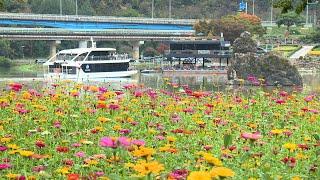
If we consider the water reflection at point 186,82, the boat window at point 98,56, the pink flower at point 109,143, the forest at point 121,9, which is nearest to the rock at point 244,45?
the water reflection at point 186,82

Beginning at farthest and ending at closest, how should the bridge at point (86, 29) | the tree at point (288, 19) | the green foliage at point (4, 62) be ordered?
the tree at point (288, 19)
the bridge at point (86, 29)
the green foliage at point (4, 62)

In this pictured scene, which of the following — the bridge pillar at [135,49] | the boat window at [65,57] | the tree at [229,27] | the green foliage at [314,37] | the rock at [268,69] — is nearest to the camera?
the rock at [268,69]

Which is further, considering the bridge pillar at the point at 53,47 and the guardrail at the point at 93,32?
the bridge pillar at the point at 53,47

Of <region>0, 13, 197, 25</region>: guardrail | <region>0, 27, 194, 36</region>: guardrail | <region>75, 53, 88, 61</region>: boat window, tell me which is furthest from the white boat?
<region>0, 13, 197, 25</region>: guardrail

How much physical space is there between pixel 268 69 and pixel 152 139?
28.5 metres

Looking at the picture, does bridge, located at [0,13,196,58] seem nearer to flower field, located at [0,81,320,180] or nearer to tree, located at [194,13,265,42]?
tree, located at [194,13,265,42]

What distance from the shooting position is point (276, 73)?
34.2 m

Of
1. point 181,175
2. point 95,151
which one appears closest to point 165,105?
point 95,151

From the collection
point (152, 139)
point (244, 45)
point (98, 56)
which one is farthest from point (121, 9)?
point (152, 139)

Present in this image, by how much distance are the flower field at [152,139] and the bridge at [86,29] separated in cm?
4962

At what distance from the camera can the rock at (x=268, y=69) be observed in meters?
33.9

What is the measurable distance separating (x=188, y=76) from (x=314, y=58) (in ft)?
50.0

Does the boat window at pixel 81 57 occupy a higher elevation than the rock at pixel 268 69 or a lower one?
higher

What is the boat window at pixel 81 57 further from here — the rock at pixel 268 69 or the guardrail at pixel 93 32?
the guardrail at pixel 93 32
